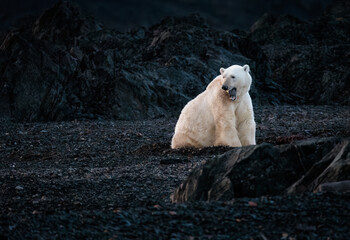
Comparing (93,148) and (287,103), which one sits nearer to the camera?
(93,148)

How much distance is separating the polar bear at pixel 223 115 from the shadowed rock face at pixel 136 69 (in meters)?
14.8

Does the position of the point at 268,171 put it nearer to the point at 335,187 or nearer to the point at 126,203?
the point at 335,187

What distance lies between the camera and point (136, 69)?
30.6 m

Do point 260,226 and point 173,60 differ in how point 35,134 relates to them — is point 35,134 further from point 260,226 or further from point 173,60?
point 173,60

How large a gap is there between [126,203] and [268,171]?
2.27 meters

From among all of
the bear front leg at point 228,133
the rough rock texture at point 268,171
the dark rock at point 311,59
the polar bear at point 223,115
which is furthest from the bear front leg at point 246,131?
the dark rock at point 311,59

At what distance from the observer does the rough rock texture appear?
588 cm

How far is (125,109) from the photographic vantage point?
87.4ft

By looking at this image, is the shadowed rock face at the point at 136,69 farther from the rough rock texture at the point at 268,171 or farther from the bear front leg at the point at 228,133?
the rough rock texture at the point at 268,171

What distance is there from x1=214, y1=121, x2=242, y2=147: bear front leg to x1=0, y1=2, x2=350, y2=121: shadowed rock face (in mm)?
15453

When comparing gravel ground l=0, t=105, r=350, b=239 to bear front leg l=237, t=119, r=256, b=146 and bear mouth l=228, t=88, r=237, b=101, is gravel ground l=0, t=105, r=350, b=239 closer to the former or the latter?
bear front leg l=237, t=119, r=256, b=146

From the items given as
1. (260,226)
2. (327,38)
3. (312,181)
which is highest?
(327,38)

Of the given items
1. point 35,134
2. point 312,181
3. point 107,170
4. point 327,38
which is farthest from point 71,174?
point 327,38

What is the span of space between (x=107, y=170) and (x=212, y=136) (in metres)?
3.05
